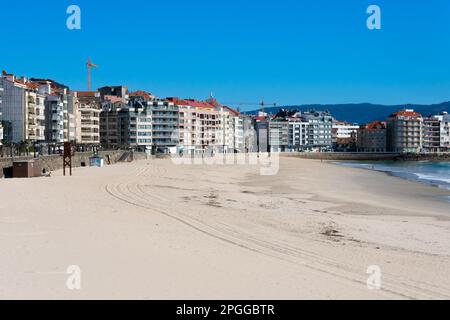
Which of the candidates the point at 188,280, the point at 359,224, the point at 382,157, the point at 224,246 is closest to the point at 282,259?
the point at 224,246

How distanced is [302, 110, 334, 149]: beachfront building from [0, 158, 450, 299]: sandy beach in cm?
16767

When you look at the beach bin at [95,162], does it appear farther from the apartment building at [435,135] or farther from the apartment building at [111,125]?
the apartment building at [435,135]

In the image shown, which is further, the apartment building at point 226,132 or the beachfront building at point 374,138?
the beachfront building at point 374,138


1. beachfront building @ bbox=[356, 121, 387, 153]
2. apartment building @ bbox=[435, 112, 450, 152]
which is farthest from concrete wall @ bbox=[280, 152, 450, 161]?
apartment building @ bbox=[435, 112, 450, 152]

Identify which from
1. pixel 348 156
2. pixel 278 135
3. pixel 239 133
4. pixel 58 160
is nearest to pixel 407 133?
pixel 348 156

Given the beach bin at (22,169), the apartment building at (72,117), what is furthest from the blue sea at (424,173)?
the apartment building at (72,117)

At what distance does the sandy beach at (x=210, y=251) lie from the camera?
8.15 meters

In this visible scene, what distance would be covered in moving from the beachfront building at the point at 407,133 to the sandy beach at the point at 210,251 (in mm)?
150951

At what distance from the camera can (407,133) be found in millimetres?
164750

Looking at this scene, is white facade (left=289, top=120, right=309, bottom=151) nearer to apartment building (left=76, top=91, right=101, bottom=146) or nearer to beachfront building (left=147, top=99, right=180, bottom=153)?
beachfront building (left=147, top=99, right=180, bottom=153)

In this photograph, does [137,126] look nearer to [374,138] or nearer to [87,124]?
[87,124]

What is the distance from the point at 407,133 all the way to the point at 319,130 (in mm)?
31996

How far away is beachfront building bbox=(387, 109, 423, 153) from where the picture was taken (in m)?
164

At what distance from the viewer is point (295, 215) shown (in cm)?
1853
